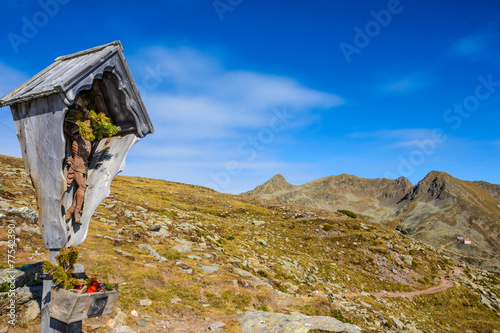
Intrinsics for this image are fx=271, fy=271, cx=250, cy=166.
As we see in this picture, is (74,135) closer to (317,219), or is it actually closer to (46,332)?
(46,332)

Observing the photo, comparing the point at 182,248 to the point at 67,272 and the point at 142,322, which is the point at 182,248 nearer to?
the point at 142,322

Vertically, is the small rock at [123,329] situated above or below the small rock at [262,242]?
below

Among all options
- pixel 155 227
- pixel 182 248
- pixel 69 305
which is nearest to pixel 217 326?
pixel 69 305

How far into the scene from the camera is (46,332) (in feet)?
15.7

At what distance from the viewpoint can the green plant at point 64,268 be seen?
15.4 ft

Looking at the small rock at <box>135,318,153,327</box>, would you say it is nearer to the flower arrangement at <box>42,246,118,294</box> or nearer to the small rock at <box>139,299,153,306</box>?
the small rock at <box>139,299,153,306</box>

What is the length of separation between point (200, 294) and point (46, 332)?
26.5 ft

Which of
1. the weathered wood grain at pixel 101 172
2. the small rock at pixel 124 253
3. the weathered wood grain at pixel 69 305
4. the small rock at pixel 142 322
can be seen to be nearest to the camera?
the weathered wood grain at pixel 69 305

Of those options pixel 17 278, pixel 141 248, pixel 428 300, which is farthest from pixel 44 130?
pixel 428 300

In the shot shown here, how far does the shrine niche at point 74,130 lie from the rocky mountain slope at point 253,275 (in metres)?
4.11

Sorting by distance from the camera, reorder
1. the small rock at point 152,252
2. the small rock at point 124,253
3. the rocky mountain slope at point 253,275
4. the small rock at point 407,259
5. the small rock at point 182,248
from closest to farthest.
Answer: the rocky mountain slope at point 253,275
the small rock at point 124,253
the small rock at point 152,252
the small rock at point 182,248
the small rock at point 407,259

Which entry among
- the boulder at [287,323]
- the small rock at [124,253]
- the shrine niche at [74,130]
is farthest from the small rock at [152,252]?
the shrine niche at [74,130]

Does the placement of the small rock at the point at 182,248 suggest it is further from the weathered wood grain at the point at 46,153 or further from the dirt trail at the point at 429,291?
the weathered wood grain at the point at 46,153

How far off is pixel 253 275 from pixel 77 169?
47.8 feet
